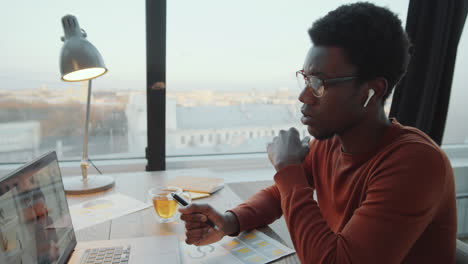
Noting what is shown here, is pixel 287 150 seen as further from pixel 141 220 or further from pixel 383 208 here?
pixel 141 220

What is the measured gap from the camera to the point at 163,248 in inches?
36.2

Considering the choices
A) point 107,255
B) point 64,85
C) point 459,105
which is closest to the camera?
point 107,255

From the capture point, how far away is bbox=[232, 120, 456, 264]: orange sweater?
0.75 metres

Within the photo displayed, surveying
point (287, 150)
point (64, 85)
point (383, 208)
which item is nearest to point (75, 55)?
point (64, 85)

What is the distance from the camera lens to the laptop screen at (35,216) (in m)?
0.60

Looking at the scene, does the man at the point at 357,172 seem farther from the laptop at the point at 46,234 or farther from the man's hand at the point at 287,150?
the laptop at the point at 46,234

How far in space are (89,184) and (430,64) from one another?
6.24ft

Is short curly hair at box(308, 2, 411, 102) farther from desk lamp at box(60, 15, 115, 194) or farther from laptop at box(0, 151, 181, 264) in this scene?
desk lamp at box(60, 15, 115, 194)

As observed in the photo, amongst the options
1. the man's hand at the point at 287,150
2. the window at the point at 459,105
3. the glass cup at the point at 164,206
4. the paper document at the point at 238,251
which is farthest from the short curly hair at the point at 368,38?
the window at the point at 459,105

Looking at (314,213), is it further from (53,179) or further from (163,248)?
(53,179)

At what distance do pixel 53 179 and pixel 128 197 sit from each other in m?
0.49

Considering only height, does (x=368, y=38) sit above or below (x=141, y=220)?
above

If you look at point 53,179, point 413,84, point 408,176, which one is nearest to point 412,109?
point 413,84

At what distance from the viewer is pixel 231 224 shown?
1.00 metres
